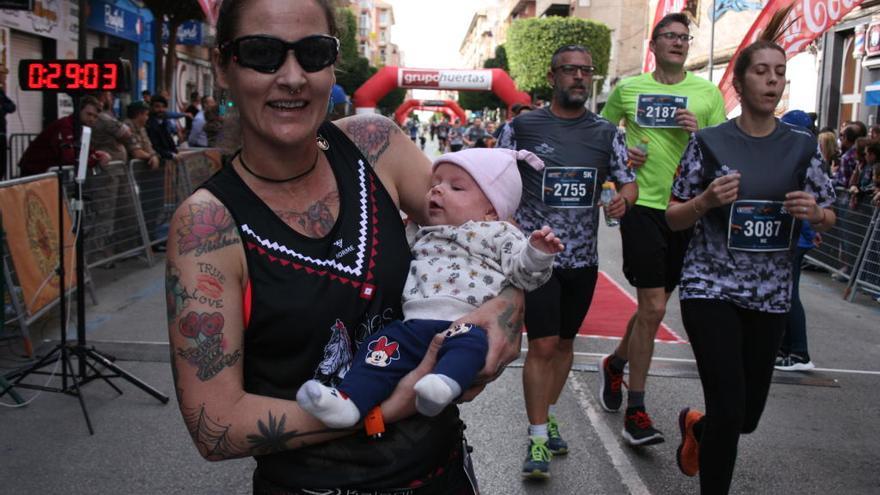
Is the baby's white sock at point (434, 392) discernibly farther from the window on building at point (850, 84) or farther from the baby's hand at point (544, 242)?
the window on building at point (850, 84)

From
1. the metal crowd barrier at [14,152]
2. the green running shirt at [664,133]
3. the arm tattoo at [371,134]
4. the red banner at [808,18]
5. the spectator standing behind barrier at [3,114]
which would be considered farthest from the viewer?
the metal crowd barrier at [14,152]

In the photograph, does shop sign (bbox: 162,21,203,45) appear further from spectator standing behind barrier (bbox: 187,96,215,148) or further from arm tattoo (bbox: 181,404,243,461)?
arm tattoo (bbox: 181,404,243,461)

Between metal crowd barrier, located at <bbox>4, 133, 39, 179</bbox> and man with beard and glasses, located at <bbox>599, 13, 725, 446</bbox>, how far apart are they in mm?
12264

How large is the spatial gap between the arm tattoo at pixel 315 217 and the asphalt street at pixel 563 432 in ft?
9.10

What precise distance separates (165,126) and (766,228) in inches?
473

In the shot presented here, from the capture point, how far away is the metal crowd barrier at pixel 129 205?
968cm

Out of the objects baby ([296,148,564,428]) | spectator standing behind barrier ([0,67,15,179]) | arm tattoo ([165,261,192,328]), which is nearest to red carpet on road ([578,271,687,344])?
baby ([296,148,564,428])

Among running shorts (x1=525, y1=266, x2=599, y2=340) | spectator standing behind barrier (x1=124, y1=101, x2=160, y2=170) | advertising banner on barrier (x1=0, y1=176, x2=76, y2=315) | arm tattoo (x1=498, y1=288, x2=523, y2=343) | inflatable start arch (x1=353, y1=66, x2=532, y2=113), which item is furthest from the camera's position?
inflatable start arch (x1=353, y1=66, x2=532, y2=113)

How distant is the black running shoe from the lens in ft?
16.3

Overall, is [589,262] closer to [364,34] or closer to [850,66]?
[850,66]

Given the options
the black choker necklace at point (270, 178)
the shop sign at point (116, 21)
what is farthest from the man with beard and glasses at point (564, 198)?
the shop sign at point (116, 21)

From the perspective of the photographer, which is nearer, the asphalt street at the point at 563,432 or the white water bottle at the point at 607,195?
the asphalt street at the point at 563,432

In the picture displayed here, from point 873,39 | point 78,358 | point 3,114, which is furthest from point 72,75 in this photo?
point 873,39

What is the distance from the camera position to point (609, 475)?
15.3 feet
